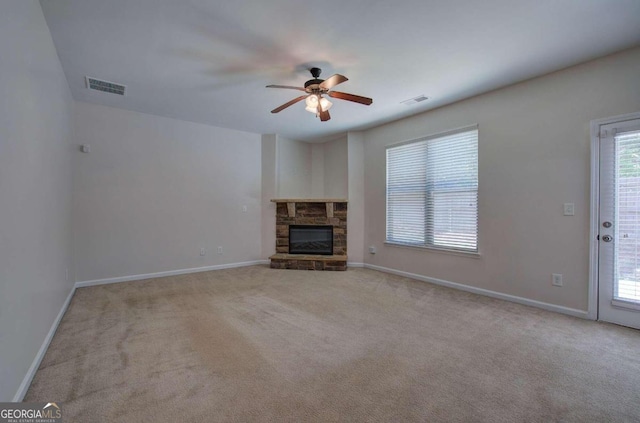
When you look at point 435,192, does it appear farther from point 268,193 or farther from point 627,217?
point 268,193

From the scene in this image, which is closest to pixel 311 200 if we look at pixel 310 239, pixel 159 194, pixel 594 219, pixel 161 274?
pixel 310 239

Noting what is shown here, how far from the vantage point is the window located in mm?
3906

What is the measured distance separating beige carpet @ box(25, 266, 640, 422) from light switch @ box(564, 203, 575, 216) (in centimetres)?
110

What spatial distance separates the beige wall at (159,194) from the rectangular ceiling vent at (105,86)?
2.48 feet

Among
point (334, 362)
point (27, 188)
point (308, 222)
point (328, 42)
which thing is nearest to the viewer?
point (27, 188)

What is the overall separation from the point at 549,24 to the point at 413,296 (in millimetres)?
3024

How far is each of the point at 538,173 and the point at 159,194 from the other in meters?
5.34

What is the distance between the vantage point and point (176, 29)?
7.78 ft

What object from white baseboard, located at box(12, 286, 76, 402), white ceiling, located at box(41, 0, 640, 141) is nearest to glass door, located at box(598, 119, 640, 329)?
white ceiling, located at box(41, 0, 640, 141)

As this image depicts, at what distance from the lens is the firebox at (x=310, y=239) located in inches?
219

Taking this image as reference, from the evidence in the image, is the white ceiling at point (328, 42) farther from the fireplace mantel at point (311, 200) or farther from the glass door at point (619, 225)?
the fireplace mantel at point (311, 200)

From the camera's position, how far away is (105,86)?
3441mm

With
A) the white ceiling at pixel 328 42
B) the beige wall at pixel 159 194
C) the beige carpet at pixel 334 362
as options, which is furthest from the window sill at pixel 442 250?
the beige wall at pixel 159 194

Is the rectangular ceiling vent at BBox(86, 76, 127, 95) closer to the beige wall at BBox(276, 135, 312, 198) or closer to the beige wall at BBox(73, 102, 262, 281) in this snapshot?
the beige wall at BBox(73, 102, 262, 281)
